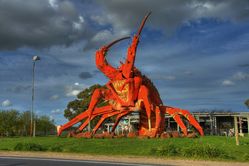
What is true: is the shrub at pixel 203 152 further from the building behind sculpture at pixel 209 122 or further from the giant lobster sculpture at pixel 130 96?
the building behind sculpture at pixel 209 122

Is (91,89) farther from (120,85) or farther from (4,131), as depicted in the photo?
(120,85)

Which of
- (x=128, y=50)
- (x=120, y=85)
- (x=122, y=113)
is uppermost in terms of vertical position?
(x=128, y=50)

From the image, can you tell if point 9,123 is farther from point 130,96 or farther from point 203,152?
point 203,152

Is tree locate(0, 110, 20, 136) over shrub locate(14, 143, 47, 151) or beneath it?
over

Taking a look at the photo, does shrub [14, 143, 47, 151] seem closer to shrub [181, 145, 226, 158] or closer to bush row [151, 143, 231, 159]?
bush row [151, 143, 231, 159]

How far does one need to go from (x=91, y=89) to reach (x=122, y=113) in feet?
106

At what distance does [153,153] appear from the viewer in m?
19.2

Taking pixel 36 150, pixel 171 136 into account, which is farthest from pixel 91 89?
pixel 36 150

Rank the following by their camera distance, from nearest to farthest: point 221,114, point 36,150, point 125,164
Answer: point 125,164
point 36,150
point 221,114

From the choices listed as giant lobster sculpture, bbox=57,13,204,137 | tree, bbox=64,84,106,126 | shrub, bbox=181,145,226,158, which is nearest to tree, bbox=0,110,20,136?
tree, bbox=64,84,106,126

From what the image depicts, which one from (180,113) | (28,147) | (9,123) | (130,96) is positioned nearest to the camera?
(28,147)

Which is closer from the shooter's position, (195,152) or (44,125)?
(195,152)

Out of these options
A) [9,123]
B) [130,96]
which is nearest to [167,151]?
[130,96]

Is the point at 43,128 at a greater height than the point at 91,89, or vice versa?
the point at 91,89
